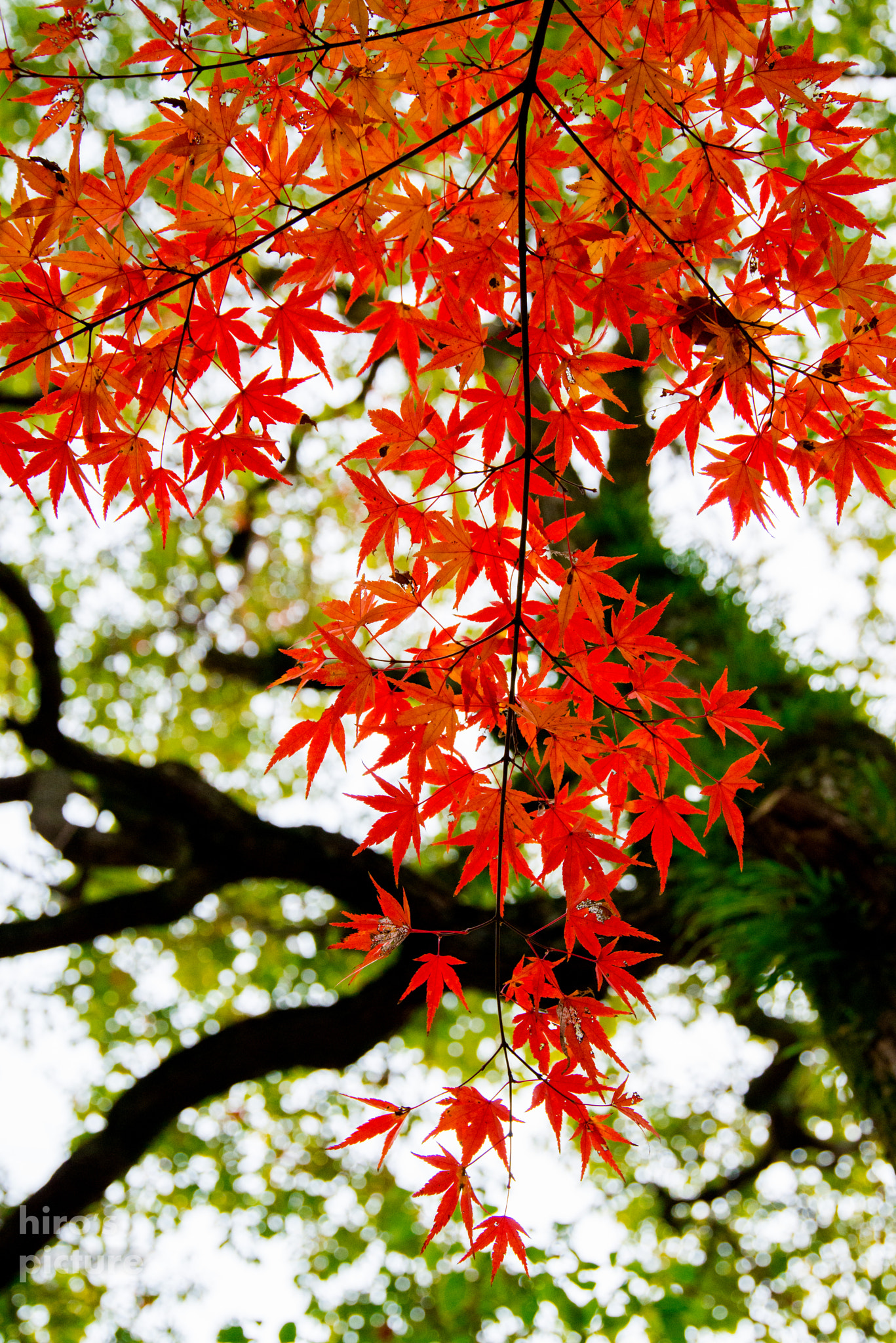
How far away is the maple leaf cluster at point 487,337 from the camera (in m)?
1.06

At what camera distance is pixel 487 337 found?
1.19 m

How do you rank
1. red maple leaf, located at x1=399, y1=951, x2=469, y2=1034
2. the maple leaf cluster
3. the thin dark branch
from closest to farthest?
the maple leaf cluster
red maple leaf, located at x1=399, y1=951, x2=469, y2=1034
the thin dark branch

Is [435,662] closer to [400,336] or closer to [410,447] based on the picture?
[410,447]

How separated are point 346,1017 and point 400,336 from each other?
320 cm

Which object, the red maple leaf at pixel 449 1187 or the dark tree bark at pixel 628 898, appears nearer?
the red maple leaf at pixel 449 1187

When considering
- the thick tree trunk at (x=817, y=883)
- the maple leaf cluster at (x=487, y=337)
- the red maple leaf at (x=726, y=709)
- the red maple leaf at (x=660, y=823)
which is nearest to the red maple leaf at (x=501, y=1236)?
the maple leaf cluster at (x=487, y=337)

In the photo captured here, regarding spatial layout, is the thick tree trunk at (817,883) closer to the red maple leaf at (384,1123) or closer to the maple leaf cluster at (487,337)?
the maple leaf cluster at (487,337)

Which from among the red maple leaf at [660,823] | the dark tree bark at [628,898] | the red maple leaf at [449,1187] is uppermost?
the dark tree bark at [628,898]

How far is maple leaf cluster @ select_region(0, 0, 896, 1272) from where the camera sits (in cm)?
106

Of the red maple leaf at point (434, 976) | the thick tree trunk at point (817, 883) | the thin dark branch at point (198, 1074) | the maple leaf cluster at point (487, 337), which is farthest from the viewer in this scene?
the thin dark branch at point (198, 1074)

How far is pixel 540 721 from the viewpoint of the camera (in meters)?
1.07

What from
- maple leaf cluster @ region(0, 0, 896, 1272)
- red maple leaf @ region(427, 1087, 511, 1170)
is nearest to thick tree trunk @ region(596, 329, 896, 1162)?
maple leaf cluster @ region(0, 0, 896, 1272)

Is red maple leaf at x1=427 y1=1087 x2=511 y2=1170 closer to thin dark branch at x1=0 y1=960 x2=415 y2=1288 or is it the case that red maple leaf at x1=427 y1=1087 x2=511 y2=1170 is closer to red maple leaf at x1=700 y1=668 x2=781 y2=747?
red maple leaf at x1=700 y1=668 x2=781 y2=747

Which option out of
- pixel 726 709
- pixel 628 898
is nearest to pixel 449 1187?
pixel 726 709
